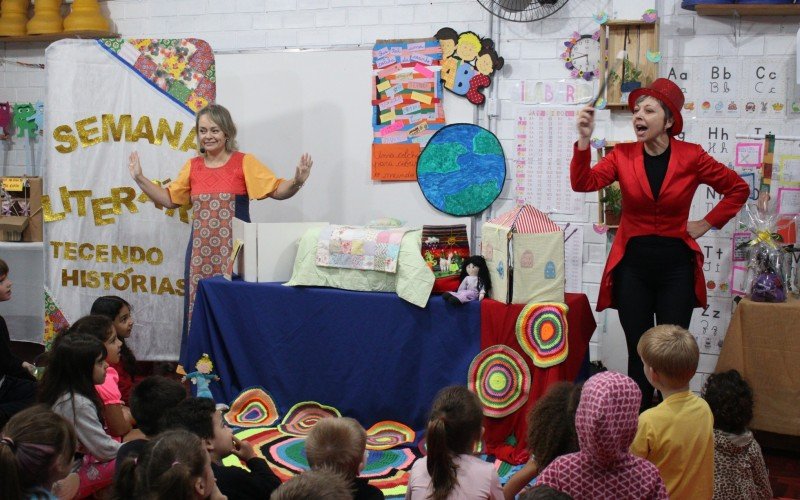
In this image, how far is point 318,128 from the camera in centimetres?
509

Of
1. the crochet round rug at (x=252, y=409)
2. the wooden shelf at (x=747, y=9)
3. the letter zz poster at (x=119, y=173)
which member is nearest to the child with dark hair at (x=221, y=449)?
the crochet round rug at (x=252, y=409)

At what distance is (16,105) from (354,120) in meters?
2.35

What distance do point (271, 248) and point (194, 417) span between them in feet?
5.27

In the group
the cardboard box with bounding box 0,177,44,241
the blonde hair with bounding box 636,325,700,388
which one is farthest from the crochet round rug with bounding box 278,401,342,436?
the cardboard box with bounding box 0,177,44,241

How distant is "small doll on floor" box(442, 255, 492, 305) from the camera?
369 cm

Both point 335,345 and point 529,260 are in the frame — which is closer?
point 529,260

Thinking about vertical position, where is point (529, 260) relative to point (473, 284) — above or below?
above

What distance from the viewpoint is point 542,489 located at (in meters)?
1.74

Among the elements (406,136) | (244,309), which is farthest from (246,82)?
(244,309)

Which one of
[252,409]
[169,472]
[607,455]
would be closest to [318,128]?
[252,409]

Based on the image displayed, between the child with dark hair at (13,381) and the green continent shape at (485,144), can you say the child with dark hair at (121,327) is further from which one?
the green continent shape at (485,144)

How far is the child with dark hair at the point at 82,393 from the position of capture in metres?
2.98

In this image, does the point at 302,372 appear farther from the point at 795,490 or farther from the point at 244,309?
the point at 795,490

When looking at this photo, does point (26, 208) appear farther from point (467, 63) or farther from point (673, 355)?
point (673, 355)
